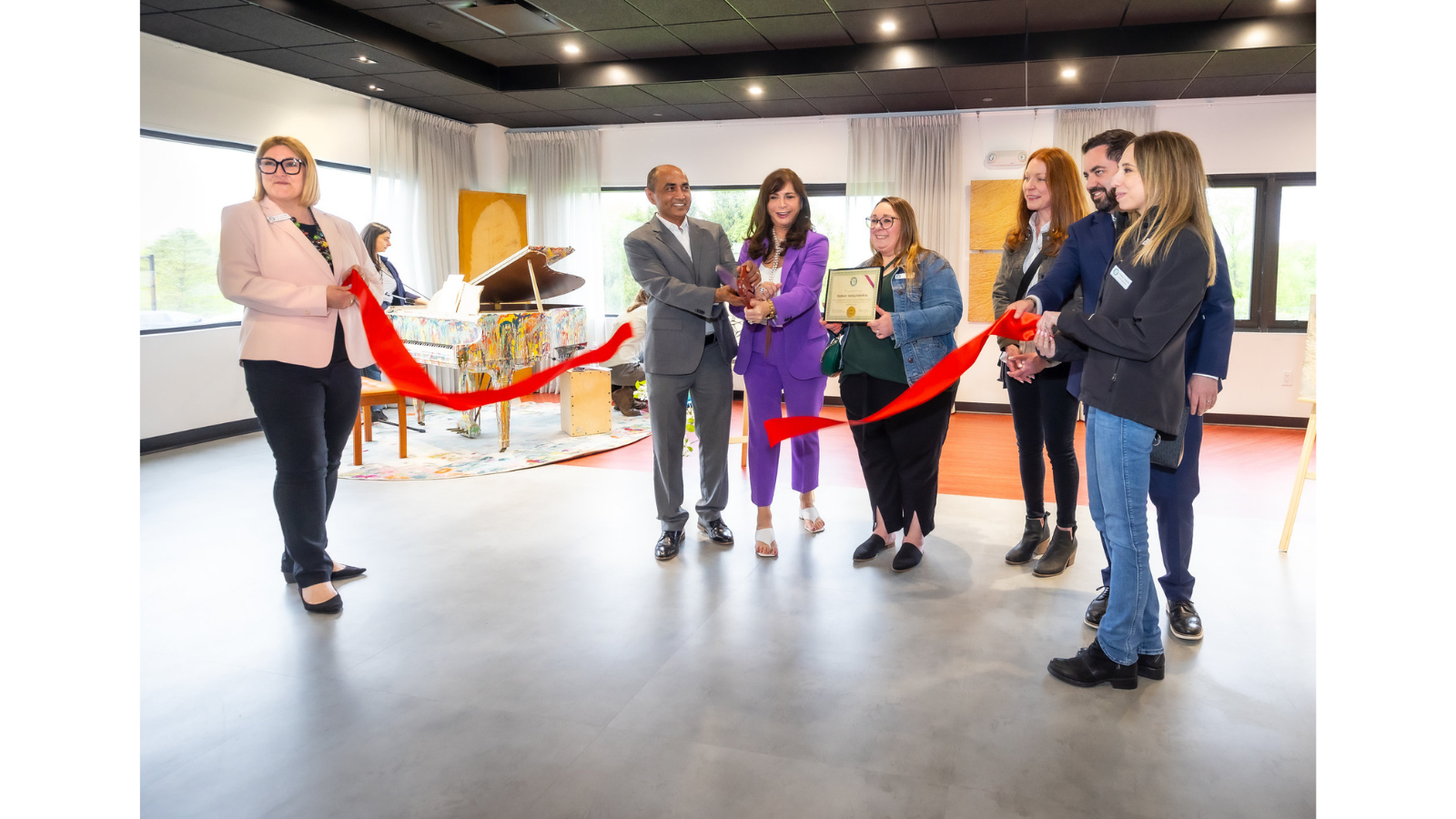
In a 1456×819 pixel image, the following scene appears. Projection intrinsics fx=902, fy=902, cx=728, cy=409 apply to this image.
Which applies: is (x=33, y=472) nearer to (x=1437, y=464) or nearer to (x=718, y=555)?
(x=1437, y=464)

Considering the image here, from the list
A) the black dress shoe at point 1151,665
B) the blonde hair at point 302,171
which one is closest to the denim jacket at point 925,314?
the black dress shoe at point 1151,665

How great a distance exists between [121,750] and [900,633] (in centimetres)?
238

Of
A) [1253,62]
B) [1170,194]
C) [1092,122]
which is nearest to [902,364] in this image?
[1170,194]

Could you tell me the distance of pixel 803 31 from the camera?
622 centimetres

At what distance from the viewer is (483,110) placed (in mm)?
8633

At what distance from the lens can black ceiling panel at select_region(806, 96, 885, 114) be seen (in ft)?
25.6

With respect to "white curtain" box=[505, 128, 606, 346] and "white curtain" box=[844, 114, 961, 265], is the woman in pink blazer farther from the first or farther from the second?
"white curtain" box=[505, 128, 606, 346]

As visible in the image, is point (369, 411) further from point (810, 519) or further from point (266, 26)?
point (810, 519)

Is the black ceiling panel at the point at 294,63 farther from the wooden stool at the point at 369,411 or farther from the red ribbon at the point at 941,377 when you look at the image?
the red ribbon at the point at 941,377

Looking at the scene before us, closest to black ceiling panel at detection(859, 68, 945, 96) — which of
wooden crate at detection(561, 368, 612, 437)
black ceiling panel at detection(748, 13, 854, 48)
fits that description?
black ceiling panel at detection(748, 13, 854, 48)

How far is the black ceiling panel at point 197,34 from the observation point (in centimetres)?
564

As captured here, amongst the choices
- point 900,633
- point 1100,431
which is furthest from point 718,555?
point 1100,431

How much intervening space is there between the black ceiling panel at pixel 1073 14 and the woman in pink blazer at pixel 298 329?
14.2 feet

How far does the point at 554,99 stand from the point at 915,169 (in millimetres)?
3344
